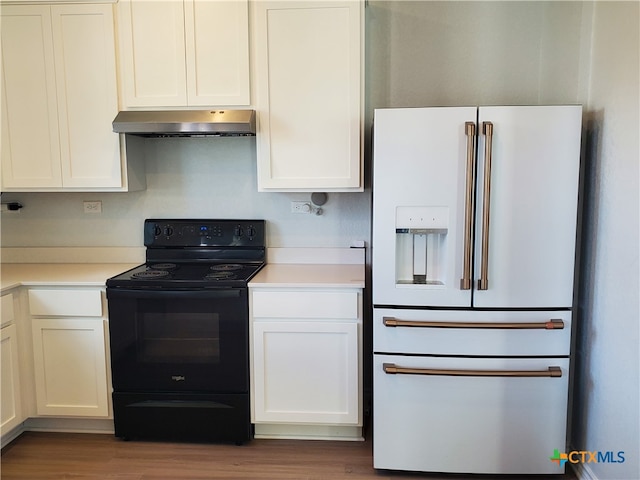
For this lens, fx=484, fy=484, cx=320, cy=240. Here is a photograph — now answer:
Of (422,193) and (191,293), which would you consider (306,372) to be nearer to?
(191,293)

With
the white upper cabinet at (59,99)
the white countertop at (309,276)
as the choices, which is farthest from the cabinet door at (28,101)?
the white countertop at (309,276)

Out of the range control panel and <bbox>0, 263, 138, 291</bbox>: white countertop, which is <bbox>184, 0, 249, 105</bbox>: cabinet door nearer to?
the range control panel

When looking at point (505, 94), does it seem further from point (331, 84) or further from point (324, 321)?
point (324, 321)

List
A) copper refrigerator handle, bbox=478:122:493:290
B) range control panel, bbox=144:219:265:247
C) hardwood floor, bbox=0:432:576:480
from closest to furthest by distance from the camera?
copper refrigerator handle, bbox=478:122:493:290, hardwood floor, bbox=0:432:576:480, range control panel, bbox=144:219:265:247

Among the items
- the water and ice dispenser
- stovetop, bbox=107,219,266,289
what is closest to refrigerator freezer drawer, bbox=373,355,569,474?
the water and ice dispenser

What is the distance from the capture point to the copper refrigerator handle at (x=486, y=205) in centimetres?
195

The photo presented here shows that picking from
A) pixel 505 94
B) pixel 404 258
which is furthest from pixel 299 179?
pixel 505 94

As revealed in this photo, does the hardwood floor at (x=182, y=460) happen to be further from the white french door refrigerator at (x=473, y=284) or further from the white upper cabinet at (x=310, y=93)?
the white upper cabinet at (x=310, y=93)

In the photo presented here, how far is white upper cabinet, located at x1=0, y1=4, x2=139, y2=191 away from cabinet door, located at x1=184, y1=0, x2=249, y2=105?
16.2 inches

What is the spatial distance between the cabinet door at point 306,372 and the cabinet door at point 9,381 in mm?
1180

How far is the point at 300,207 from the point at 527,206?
49.9 inches

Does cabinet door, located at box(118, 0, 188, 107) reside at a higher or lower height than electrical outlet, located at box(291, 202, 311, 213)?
higher

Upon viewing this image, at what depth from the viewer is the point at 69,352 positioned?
244cm

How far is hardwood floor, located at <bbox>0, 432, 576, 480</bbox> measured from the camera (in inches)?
87.9
